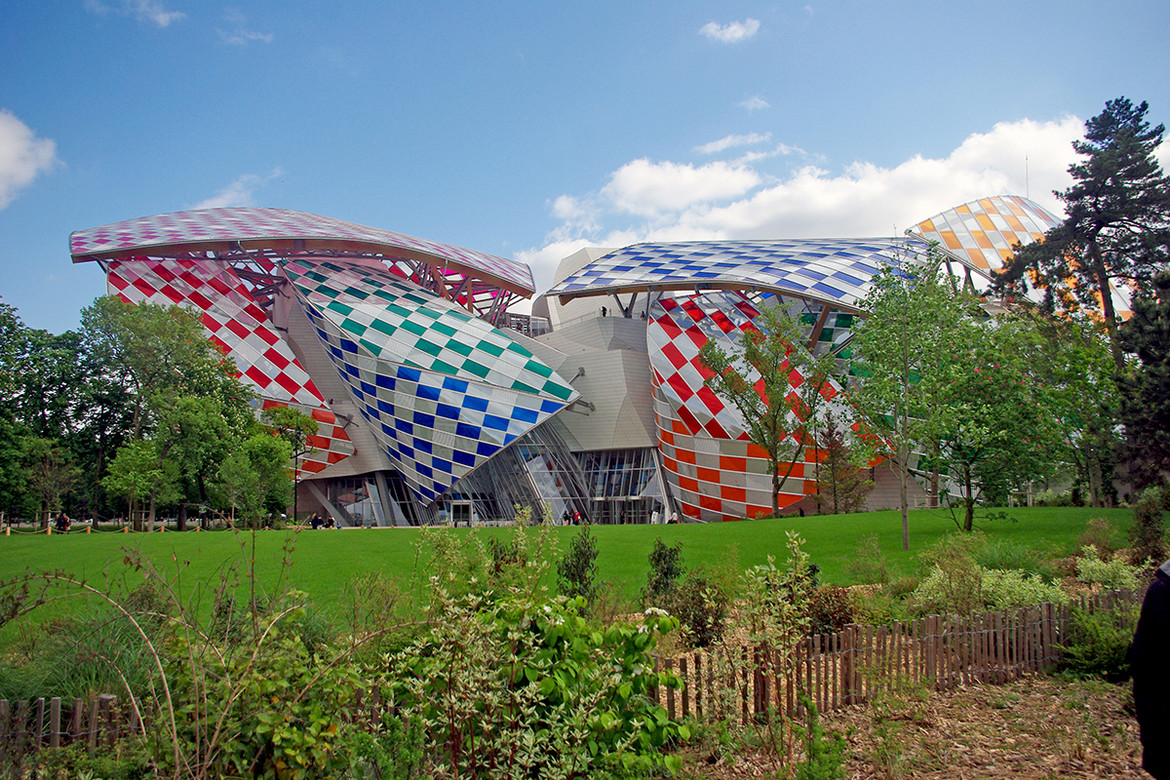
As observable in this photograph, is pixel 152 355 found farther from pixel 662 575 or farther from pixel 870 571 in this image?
pixel 870 571

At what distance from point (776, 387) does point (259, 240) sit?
32.0m

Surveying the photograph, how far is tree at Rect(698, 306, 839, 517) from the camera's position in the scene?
33406 millimetres

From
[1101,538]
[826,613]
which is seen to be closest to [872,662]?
[826,613]

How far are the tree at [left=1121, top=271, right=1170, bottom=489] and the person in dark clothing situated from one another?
764 inches

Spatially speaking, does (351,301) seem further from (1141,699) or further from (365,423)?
(1141,699)

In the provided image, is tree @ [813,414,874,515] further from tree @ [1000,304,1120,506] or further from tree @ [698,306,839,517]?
tree @ [1000,304,1120,506]

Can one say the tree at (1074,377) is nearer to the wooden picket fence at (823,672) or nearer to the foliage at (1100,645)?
the foliage at (1100,645)

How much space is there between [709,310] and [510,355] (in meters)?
11.3

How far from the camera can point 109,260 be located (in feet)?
144

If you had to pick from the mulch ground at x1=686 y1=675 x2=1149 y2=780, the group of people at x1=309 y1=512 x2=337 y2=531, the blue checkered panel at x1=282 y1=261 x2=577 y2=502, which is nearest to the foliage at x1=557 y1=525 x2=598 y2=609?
A: the mulch ground at x1=686 y1=675 x2=1149 y2=780

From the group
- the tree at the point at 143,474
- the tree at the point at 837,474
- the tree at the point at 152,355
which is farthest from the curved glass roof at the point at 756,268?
the tree at the point at 143,474

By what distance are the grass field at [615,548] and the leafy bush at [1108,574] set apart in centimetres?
250

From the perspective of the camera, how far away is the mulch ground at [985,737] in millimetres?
5980

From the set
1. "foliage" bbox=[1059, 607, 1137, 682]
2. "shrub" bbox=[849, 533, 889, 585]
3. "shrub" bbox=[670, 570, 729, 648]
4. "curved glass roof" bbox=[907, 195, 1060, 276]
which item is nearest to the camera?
"foliage" bbox=[1059, 607, 1137, 682]
